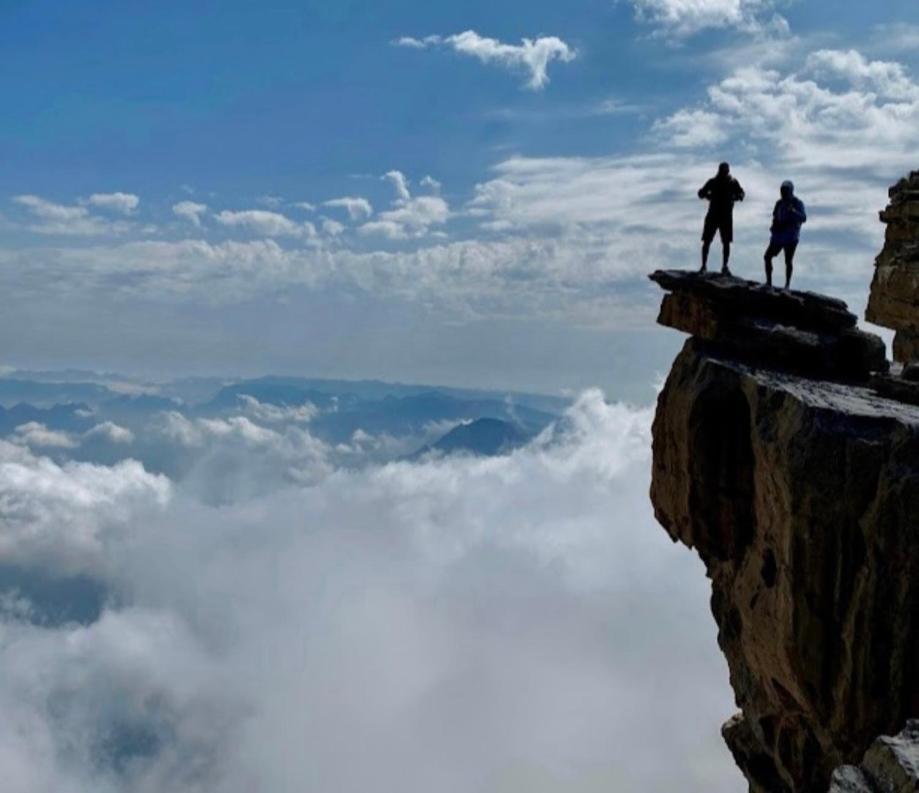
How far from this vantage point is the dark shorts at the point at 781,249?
128 ft

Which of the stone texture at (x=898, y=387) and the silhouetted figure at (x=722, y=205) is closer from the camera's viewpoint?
the stone texture at (x=898, y=387)

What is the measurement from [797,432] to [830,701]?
8741 millimetres

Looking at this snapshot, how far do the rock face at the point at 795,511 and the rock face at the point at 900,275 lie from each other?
15.9m

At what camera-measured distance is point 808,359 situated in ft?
117

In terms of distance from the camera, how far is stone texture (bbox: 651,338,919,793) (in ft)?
92.5

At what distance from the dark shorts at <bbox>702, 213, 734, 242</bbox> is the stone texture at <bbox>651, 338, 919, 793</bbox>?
5.62 m

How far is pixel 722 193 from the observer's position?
39500 mm

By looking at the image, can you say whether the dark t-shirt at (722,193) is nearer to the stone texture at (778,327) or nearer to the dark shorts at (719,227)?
the dark shorts at (719,227)

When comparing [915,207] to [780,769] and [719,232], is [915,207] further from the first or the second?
[780,769]

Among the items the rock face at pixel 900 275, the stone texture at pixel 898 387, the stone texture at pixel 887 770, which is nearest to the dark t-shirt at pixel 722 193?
the stone texture at pixel 898 387

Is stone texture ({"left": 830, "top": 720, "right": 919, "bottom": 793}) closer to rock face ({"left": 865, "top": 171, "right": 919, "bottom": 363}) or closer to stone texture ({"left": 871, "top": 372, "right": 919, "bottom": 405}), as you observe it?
stone texture ({"left": 871, "top": 372, "right": 919, "bottom": 405})

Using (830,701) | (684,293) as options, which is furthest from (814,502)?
(684,293)

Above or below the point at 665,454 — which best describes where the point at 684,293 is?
above

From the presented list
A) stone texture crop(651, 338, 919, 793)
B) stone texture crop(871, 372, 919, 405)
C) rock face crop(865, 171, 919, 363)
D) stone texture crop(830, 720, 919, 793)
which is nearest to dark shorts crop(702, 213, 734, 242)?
A: stone texture crop(651, 338, 919, 793)
